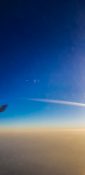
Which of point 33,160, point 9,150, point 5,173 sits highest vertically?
point 9,150

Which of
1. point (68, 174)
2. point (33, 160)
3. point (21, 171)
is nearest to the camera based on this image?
point (68, 174)

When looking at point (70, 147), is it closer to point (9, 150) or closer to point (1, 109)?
point (9, 150)

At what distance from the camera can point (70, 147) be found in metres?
67.7

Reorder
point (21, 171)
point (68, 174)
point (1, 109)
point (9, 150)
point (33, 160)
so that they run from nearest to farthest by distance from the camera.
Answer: point (1, 109) < point (68, 174) < point (21, 171) < point (33, 160) < point (9, 150)

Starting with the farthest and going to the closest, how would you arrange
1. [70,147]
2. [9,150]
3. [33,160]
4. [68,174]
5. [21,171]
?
[70,147], [9,150], [33,160], [21,171], [68,174]

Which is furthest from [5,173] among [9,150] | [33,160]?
[9,150]

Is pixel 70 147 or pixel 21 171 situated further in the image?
pixel 70 147

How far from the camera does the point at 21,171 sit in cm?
2630

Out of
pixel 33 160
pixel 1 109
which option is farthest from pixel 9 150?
pixel 1 109

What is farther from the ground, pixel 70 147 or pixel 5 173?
pixel 70 147

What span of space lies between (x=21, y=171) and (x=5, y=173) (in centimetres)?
271

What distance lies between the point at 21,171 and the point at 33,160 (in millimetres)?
16570

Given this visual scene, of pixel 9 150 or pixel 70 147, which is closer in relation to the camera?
pixel 9 150

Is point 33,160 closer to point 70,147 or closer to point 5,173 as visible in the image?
point 5,173
